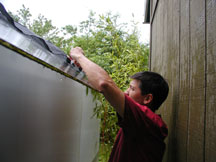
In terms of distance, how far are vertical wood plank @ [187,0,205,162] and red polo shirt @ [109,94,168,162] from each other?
207 millimetres

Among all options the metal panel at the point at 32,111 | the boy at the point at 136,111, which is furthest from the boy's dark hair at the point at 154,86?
the metal panel at the point at 32,111

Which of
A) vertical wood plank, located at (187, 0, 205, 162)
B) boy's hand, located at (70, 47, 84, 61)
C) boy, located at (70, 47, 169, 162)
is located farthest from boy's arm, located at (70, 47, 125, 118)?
vertical wood plank, located at (187, 0, 205, 162)

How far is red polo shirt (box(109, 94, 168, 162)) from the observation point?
1.02 metres

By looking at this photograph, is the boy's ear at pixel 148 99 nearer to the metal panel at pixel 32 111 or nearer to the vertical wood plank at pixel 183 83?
the vertical wood plank at pixel 183 83

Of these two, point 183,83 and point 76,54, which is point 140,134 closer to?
point 183,83

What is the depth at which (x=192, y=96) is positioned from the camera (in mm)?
915

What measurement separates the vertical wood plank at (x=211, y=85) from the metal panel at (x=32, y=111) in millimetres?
715

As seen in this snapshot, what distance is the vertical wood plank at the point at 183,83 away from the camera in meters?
1.02

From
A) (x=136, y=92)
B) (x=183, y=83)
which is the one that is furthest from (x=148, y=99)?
(x=183, y=83)

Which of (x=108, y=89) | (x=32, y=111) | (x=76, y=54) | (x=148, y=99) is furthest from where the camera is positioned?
(x=148, y=99)

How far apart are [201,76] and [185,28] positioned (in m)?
0.41

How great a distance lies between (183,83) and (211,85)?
0.40 meters

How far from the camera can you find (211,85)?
27.1 inches

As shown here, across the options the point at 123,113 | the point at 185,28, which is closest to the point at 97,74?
the point at 123,113
